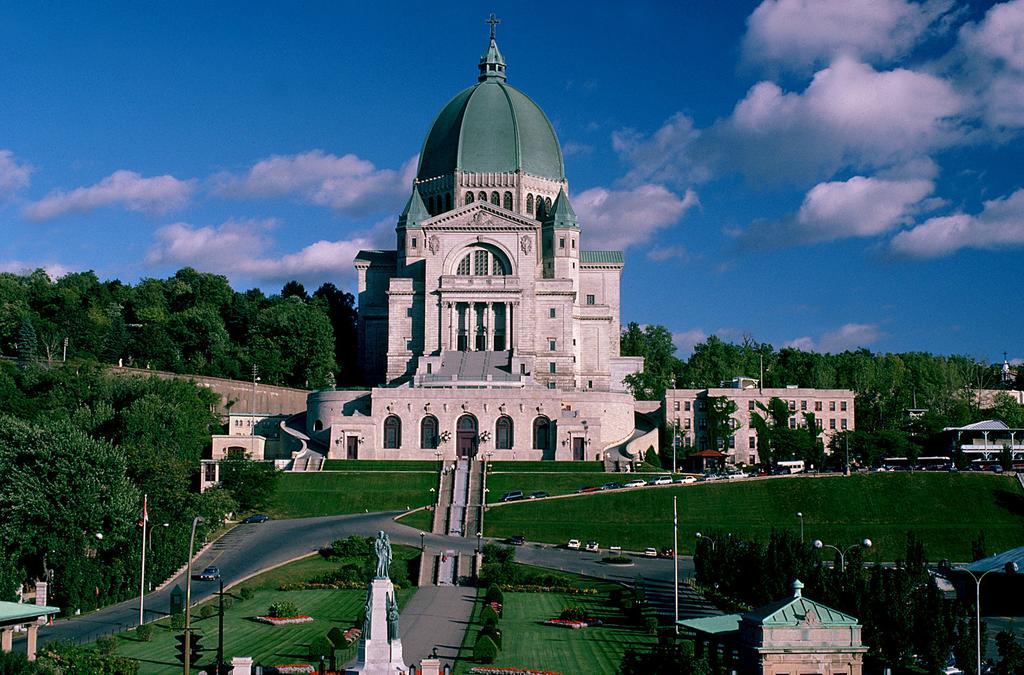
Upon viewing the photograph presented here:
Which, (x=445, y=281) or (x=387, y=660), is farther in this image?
(x=445, y=281)

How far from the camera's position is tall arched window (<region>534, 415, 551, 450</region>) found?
362 ft

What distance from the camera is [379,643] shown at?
146 feet

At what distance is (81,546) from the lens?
73125 millimetres

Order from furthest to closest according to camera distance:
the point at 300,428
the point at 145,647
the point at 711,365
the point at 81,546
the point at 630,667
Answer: the point at 711,365, the point at 300,428, the point at 81,546, the point at 145,647, the point at 630,667

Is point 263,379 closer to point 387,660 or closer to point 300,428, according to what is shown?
point 300,428

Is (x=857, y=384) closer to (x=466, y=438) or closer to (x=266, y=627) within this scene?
(x=466, y=438)

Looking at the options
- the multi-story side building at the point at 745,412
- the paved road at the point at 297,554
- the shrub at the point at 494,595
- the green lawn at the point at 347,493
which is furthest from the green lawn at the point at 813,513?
the multi-story side building at the point at 745,412

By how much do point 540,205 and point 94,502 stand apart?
2708 inches

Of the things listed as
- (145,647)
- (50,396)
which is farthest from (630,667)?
(50,396)

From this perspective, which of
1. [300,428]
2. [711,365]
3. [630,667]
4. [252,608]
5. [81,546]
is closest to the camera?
[630,667]

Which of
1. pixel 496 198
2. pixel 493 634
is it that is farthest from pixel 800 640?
pixel 496 198

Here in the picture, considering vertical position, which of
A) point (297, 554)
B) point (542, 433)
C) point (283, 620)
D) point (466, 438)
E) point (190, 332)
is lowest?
point (283, 620)

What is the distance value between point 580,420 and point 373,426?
16.4 m

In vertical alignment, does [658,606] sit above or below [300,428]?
below
